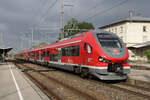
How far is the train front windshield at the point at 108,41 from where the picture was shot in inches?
406

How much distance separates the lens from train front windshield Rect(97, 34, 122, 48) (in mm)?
10302

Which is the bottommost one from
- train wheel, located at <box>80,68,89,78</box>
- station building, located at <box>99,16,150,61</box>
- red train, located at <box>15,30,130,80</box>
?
train wheel, located at <box>80,68,89,78</box>

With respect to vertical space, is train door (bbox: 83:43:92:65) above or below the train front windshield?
below

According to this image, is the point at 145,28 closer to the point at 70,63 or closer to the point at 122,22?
the point at 122,22

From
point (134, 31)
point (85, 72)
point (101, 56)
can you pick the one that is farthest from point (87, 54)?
point (134, 31)

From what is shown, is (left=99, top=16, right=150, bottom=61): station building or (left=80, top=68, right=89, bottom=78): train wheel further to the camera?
(left=99, top=16, right=150, bottom=61): station building

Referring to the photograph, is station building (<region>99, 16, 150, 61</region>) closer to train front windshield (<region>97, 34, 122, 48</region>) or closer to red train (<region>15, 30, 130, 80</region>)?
red train (<region>15, 30, 130, 80</region>)

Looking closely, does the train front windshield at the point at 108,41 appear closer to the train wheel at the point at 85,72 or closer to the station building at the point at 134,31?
the train wheel at the point at 85,72

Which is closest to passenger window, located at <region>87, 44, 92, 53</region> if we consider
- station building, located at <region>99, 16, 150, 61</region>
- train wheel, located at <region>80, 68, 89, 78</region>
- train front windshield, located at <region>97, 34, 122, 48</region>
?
train front windshield, located at <region>97, 34, 122, 48</region>

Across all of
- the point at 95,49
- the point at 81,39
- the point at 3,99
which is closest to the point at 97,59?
the point at 95,49

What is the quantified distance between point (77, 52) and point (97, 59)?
9.34 feet

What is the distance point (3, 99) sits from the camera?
21.5ft

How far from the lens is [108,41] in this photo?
10.5 metres

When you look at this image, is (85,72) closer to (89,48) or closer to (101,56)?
(89,48)
